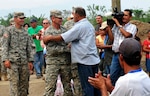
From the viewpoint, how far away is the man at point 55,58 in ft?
24.2

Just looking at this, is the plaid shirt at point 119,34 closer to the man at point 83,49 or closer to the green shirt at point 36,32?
the man at point 83,49

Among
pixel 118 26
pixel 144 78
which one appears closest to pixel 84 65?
pixel 118 26

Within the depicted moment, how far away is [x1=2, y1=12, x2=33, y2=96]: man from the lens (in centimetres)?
762

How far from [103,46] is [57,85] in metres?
1.36

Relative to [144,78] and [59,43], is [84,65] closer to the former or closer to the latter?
[59,43]

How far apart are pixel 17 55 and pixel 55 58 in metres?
0.77

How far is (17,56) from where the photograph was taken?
771cm

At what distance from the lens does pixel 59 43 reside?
7.38m

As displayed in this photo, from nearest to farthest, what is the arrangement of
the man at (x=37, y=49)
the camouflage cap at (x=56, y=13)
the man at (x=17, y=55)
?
1. the camouflage cap at (x=56, y=13)
2. the man at (x=17, y=55)
3. the man at (x=37, y=49)

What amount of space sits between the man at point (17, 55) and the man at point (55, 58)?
22.0 inches

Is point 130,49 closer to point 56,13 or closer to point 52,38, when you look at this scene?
point 52,38

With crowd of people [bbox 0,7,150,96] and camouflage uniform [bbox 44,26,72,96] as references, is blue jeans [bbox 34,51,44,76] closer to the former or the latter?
crowd of people [bbox 0,7,150,96]

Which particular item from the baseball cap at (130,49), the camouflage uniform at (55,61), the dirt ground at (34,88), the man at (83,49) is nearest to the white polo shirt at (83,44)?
the man at (83,49)

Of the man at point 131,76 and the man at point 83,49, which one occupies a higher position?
the man at point 131,76
